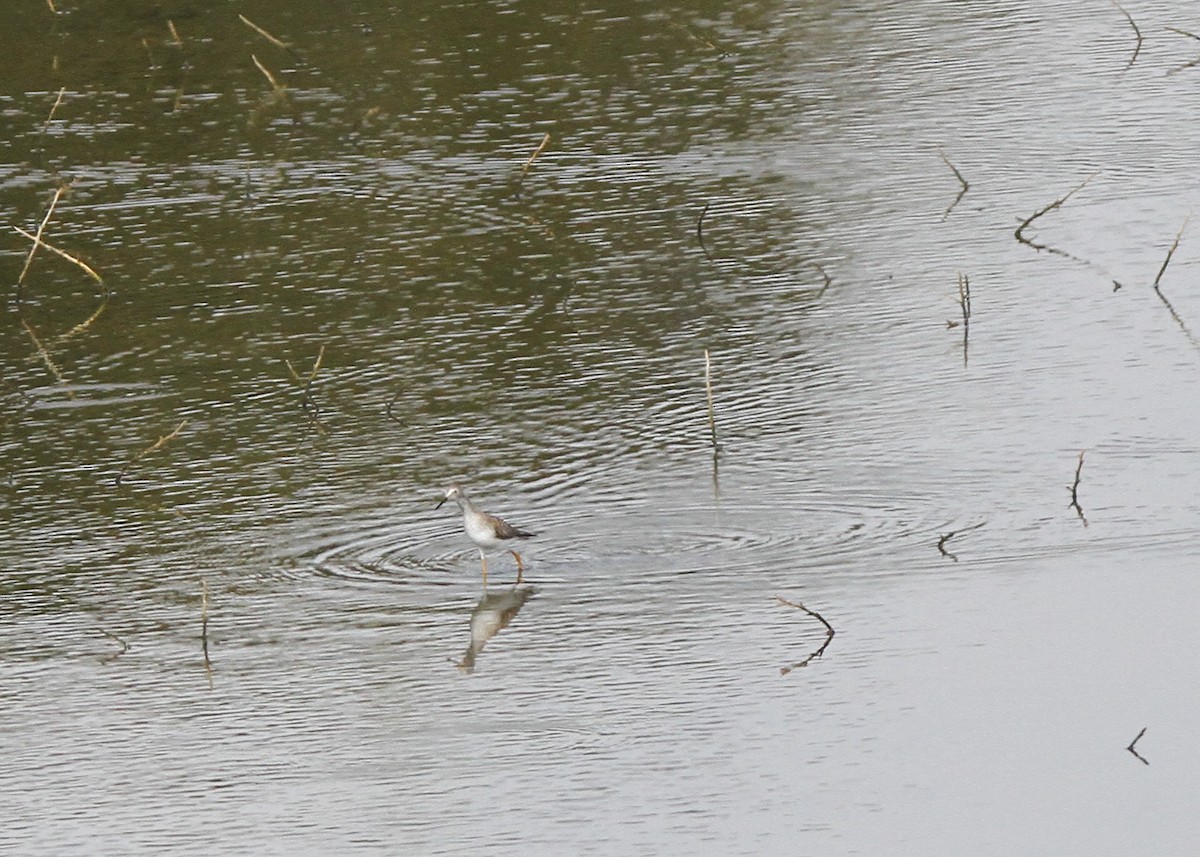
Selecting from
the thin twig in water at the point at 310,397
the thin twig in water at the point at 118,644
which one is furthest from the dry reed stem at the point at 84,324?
the thin twig in water at the point at 118,644

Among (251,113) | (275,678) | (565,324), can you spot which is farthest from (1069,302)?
(251,113)

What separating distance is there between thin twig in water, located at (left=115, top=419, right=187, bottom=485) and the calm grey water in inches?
1.9

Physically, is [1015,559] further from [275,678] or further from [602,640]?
[275,678]

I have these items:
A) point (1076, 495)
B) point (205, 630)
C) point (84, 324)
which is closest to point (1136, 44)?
point (1076, 495)

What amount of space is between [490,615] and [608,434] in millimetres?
3153

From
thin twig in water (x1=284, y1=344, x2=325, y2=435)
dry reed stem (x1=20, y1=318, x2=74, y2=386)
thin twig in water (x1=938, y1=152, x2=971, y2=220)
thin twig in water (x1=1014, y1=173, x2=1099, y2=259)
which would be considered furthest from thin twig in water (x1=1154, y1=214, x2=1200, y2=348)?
dry reed stem (x1=20, y1=318, x2=74, y2=386)

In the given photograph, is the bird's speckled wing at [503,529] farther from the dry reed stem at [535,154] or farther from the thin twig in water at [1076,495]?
the dry reed stem at [535,154]

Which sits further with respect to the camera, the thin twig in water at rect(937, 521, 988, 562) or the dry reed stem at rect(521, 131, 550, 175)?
the dry reed stem at rect(521, 131, 550, 175)

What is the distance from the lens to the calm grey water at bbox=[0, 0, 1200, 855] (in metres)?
11.4

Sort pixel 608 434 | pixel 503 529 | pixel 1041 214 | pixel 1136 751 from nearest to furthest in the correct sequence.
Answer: pixel 1136 751 < pixel 503 529 < pixel 608 434 < pixel 1041 214

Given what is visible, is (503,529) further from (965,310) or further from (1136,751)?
(965,310)

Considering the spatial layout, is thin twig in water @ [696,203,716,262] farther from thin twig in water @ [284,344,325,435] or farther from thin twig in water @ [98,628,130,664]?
thin twig in water @ [98,628,130,664]

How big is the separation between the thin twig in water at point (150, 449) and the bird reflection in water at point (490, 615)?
3.38m

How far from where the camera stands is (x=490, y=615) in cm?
1326
